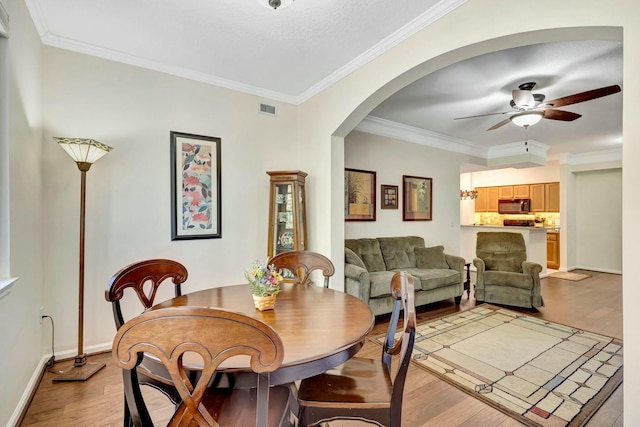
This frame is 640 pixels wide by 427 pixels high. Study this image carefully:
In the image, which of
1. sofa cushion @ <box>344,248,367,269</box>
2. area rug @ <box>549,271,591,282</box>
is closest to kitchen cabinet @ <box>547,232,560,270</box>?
area rug @ <box>549,271,591,282</box>

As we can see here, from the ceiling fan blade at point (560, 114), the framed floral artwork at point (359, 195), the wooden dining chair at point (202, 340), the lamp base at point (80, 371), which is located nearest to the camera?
the wooden dining chair at point (202, 340)

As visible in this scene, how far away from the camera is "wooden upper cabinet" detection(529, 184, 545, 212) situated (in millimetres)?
7727

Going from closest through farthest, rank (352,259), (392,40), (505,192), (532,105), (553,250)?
1. (392,40)
2. (532,105)
3. (352,259)
4. (553,250)
5. (505,192)

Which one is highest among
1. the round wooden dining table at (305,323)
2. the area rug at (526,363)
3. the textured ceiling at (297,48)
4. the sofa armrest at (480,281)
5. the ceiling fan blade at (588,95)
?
the textured ceiling at (297,48)

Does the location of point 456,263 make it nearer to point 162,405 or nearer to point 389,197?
point 389,197

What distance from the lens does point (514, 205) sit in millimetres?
8141

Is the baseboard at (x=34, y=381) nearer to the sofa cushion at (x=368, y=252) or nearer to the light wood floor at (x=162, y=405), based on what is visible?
the light wood floor at (x=162, y=405)

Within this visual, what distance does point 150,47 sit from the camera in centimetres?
272

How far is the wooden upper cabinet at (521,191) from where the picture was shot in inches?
316

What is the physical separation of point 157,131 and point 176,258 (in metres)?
1.28

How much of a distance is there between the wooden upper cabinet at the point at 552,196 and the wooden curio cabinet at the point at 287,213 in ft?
23.2

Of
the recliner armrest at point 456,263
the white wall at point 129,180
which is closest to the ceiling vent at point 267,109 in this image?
the white wall at point 129,180

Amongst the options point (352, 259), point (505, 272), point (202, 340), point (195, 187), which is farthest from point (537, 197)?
point (202, 340)

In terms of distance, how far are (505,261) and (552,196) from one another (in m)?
4.13
